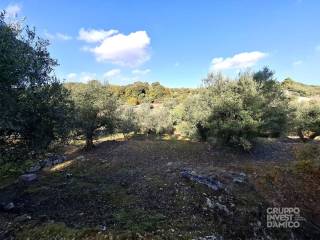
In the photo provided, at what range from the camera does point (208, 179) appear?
18.1 metres

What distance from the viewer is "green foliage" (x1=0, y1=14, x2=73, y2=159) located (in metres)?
12.7

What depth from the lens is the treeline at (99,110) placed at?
13.5m

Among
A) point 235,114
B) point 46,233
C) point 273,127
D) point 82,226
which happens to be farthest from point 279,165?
point 46,233

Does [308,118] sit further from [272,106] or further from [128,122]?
[128,122]

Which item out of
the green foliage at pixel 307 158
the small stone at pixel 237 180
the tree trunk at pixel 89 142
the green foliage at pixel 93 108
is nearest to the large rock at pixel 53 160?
the tree trunk at pixel 89 142

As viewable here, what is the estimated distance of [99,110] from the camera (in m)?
30.3

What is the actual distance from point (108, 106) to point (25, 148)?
52.8ft

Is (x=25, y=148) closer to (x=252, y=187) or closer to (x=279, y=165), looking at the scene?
(x=252, y=187)

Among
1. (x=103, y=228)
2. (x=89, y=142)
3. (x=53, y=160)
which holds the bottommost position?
(x=103, y=228)

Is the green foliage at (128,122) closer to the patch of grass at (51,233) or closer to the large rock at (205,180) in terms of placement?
the large rock at (205,180)

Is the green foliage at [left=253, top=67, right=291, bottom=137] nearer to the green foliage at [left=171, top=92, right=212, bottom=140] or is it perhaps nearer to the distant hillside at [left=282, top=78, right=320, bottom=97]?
the green foliage at [left=171, top=92, right=212, bottom=140]

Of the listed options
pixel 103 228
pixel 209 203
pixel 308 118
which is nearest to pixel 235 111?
pixel 209 203

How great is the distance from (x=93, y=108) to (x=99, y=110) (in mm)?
854

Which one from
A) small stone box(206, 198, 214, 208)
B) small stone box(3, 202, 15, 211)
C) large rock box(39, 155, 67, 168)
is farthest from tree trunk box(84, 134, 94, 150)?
small stone box(206, 198, 214, 208)
